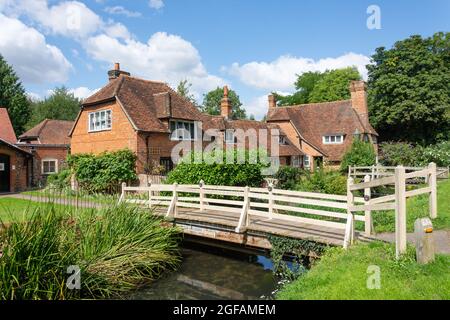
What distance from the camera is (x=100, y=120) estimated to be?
82.1ft

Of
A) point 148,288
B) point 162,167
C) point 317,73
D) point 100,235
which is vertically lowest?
point 148,288

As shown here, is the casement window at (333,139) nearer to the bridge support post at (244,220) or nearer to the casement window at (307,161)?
the casement window at (307,161)

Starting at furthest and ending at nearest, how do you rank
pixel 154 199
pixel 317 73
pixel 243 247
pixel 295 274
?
pixel 317 73, pixel 154 199, pixel 243 247, pixel 295 274

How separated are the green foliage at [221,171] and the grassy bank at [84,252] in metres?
4.99

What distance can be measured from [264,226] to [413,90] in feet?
102

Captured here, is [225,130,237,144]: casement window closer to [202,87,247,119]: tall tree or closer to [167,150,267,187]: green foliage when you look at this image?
[167,150,267,187]: green foliage

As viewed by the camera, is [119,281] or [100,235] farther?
[100,235]

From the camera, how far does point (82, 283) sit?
7973 millimetres

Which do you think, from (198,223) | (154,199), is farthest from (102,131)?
→ (198,223)

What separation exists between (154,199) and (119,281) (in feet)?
22.3

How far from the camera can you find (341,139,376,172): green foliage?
1149 inches

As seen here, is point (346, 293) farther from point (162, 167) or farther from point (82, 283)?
point (162, 167)

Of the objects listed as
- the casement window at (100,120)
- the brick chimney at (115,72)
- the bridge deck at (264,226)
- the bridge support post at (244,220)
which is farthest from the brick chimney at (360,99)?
the bridge support post at (244,220)

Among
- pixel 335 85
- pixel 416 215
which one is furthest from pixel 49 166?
pixel 335 85
